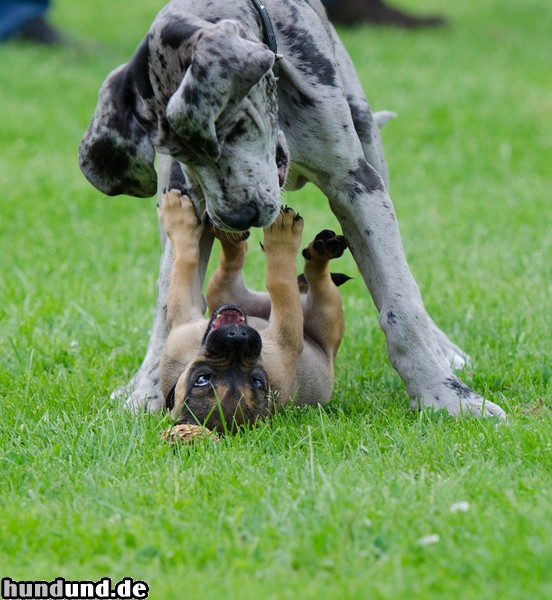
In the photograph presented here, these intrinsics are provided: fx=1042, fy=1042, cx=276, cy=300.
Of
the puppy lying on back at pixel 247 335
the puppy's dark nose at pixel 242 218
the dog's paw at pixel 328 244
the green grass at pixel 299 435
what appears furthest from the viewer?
the dog's paw at pixel 328 244

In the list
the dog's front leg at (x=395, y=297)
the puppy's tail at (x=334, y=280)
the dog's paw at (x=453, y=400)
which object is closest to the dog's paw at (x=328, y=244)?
the dog's front leg at (x=395, y=297)

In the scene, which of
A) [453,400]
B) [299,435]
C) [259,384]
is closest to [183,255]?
[259,384]

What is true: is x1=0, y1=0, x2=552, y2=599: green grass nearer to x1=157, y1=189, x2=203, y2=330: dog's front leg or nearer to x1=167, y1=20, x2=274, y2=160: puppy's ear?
x1=157, y1=189, x2=203, y2=330: dog's front leg

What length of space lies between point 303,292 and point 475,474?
7.02 ft

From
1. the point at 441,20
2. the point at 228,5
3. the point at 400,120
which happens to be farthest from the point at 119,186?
the point at 441,20

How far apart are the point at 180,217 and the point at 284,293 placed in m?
0.69

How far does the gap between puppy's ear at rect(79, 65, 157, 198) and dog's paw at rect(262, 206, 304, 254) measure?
0.59 metres

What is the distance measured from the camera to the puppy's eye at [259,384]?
461 centimetres

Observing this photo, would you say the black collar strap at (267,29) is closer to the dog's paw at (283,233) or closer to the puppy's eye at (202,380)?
the dog's paw at (283,233)

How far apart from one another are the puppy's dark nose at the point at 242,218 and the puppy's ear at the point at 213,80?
12.9 inches

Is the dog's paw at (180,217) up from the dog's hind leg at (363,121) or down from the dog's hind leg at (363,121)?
down

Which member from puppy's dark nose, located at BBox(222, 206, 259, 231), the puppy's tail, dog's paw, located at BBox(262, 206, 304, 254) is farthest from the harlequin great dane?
the puppy's tail

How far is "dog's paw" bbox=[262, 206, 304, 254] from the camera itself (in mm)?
4848

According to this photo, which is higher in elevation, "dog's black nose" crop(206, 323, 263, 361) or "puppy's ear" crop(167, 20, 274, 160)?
"puppy's ear" crop(167, 20, 274, 160)
